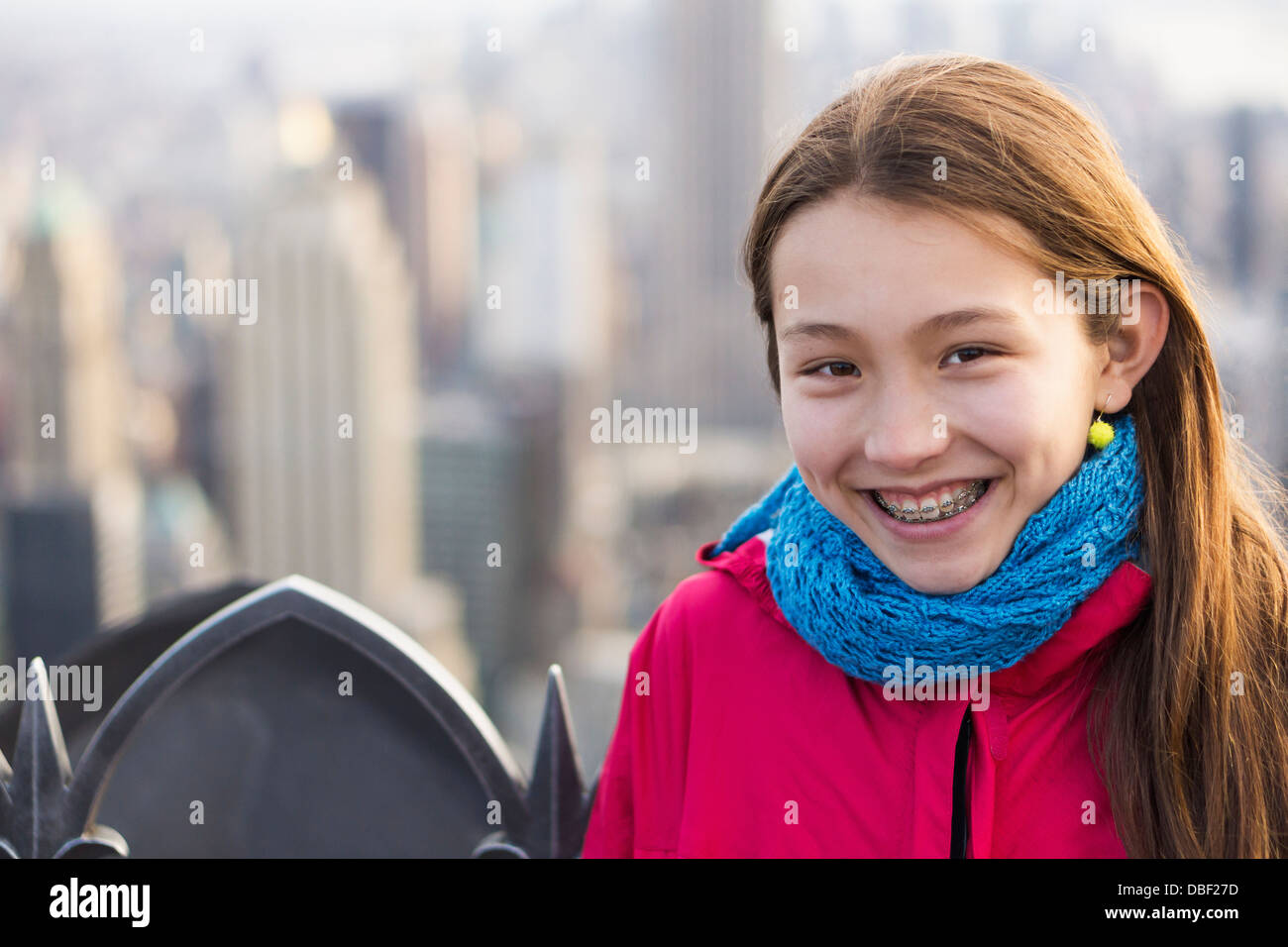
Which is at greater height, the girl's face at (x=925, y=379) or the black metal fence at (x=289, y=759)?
the girl's face at (x=925, y=379)

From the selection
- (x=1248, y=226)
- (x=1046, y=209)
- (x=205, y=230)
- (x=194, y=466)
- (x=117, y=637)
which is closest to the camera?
(x=1046, y=209)

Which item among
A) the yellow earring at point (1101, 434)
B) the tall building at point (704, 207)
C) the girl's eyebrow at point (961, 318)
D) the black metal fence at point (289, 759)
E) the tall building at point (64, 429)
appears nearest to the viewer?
the girl's eyebrow at point (961, 318)

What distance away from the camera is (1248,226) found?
48.9 metres

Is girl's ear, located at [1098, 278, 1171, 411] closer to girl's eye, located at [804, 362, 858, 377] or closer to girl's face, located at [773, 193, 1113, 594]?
girl's face, located at [773, 193, 1113, 594]

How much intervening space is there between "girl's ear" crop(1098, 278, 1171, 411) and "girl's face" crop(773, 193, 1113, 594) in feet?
0.05

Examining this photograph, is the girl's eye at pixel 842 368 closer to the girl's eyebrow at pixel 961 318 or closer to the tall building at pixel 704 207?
the girl's eyebrow at pixel 961 318

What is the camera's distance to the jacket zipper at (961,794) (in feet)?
4.53

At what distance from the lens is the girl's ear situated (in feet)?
4.66

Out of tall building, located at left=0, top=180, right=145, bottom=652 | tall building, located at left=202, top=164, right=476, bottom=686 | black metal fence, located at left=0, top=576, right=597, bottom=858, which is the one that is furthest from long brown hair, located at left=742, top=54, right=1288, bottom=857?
tall building, located at left=202, top=164, right=476, bottom=686

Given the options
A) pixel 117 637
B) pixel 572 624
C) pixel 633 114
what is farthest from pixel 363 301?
pixel 117 637

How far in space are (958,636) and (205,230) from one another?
315 feet

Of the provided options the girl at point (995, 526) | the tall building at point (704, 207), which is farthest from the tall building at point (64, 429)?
the girl at point (995, 526)

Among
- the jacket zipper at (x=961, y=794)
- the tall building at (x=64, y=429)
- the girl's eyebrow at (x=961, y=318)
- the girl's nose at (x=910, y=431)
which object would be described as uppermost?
the tall building at (x=64, y=429)
